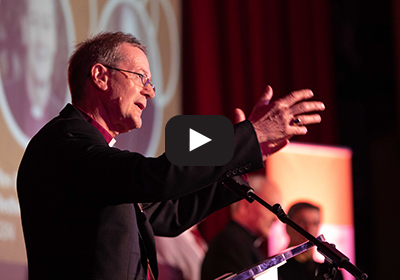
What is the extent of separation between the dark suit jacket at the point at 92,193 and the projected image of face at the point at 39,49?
1.19 m

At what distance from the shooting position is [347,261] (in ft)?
4.56

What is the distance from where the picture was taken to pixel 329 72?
226 inches

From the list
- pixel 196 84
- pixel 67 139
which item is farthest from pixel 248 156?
pixel 196 84

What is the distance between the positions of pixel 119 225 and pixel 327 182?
11.6 feet

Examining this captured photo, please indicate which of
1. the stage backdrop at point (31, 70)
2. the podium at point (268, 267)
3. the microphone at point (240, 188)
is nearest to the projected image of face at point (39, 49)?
the stage backdrop at point (31, 70)

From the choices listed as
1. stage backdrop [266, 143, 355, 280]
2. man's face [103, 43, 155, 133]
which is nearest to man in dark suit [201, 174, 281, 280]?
stage backdrop [266, 143, 355, 280]

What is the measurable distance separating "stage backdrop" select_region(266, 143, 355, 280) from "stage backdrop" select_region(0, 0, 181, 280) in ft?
4.56

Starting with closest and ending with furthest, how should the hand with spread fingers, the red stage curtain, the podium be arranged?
1. the podium
2. the hand with spread fingers
3. the red stage curtain

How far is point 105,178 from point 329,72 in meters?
4.67

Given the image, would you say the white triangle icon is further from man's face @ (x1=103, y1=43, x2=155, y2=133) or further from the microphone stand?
man's face @ (x1=103, y1=43, x2=155, y2=133)
